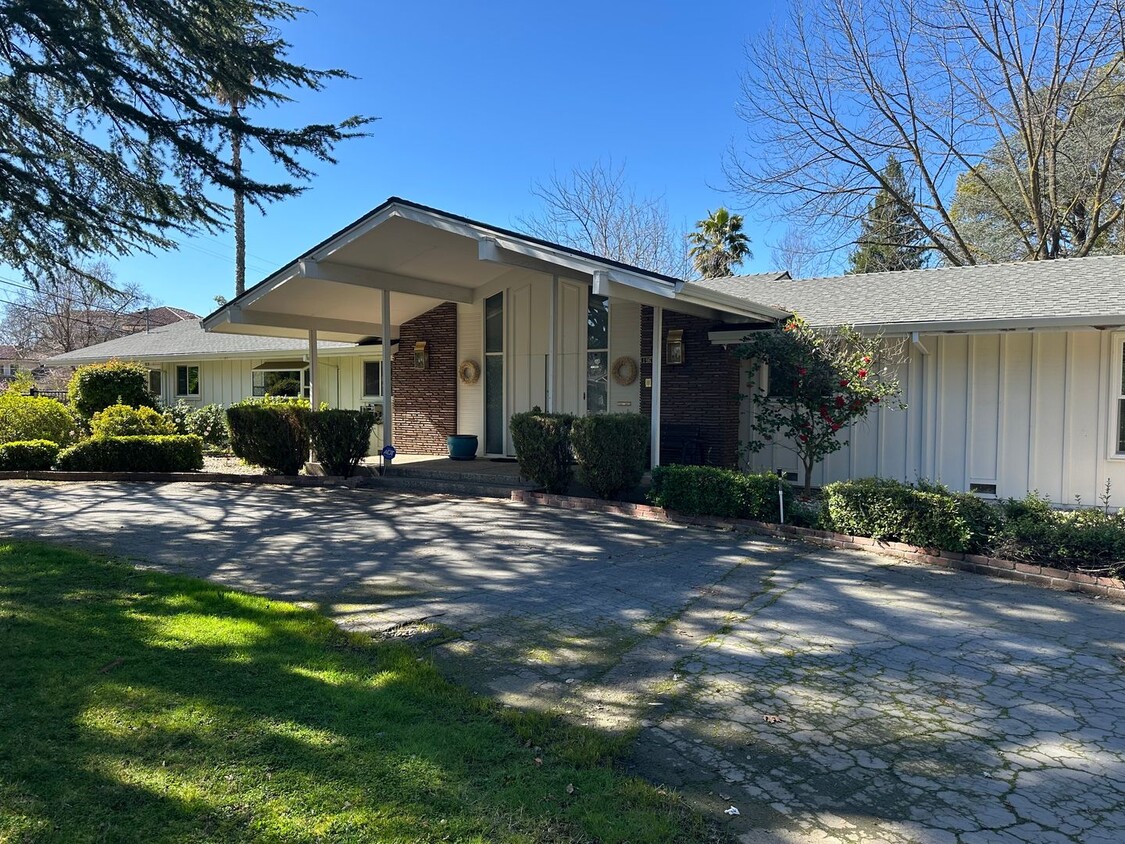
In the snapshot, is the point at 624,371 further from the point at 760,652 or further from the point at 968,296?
the point at 760,652

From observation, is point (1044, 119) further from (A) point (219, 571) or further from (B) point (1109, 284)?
(A) point (219, 571)

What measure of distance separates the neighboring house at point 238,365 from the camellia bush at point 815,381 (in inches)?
397

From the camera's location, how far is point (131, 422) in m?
14.1

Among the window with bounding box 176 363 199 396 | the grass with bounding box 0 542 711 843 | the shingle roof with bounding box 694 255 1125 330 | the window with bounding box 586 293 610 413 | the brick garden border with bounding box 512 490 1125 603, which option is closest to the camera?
the grass with bounding box 0 542 711 843

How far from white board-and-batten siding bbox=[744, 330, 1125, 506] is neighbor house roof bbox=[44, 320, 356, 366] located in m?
12.6

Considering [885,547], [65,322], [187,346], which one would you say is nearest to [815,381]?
[885,547]

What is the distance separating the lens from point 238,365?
21719 millimetres

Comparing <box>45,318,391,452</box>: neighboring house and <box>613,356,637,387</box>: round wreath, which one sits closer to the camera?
<box>613,356,637,387</box>: round wreath

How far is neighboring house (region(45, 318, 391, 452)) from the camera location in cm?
1861

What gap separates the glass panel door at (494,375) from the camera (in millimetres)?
14656

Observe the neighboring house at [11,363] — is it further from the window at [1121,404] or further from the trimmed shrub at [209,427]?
the window at [1121,404]

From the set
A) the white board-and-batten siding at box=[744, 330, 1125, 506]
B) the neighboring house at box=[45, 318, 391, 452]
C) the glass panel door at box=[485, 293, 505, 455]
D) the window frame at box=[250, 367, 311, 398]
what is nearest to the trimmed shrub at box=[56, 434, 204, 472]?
the neighboring house at box=[45, 318, 391, 452]

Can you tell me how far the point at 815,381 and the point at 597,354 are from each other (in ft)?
16.4

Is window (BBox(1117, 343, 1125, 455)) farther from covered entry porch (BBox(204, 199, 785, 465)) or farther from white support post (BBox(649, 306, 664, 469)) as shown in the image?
white support post (BBox(649, 306, 664, 469))
